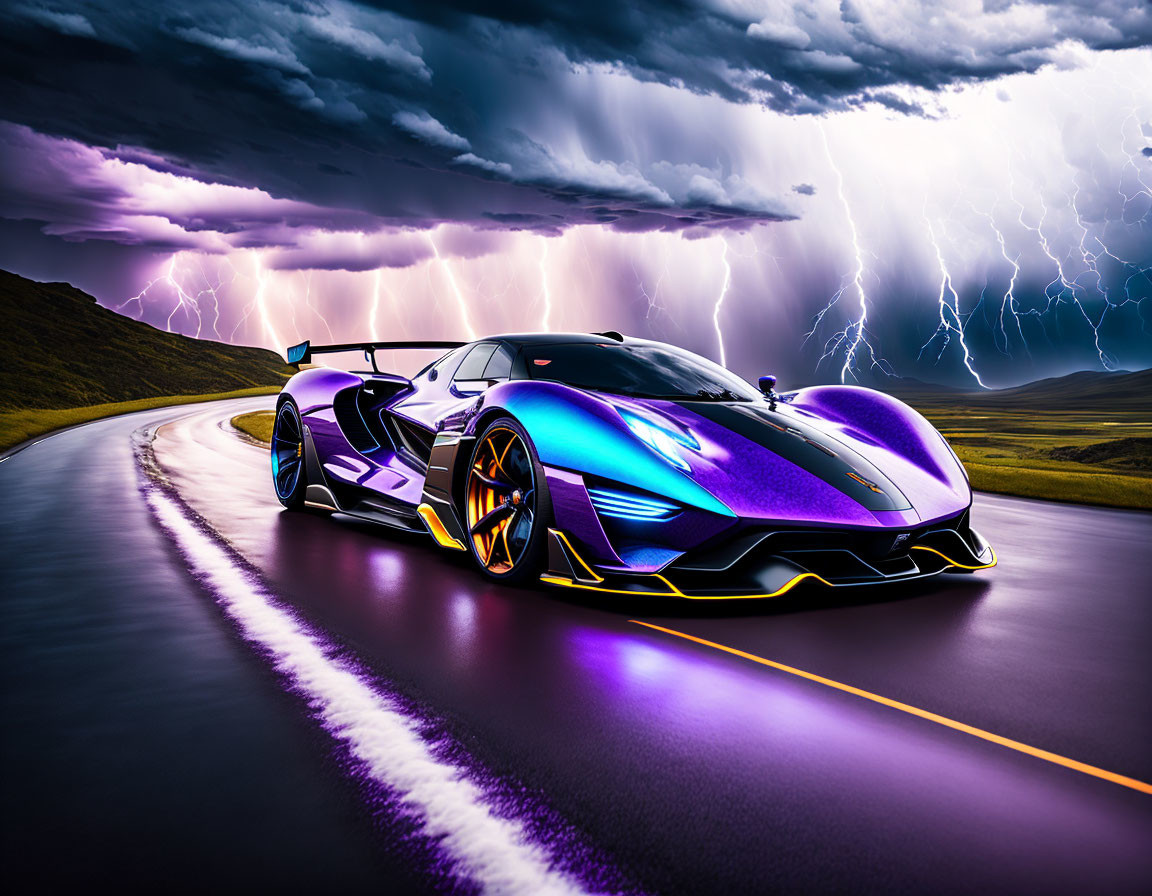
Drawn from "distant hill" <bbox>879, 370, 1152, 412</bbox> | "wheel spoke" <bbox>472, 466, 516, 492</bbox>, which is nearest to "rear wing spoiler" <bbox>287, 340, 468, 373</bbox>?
"wheel spoke" <bbox>472, 466, 516, 492</bbox>

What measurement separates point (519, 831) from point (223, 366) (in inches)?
7751

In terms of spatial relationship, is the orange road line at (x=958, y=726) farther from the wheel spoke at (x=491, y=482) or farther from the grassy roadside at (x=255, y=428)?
the grassy roadside at (x=255, y=428)

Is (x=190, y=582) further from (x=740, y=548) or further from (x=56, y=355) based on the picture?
(x=56, y=355)

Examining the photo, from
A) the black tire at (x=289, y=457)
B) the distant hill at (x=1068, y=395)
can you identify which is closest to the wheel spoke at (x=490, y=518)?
the black tire at (x=289, y=457)

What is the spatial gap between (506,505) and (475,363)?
1546mm

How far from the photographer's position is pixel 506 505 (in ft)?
16.2

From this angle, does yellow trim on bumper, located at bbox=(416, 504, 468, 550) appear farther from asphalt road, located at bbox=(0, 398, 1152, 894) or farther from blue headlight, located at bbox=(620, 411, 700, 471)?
blue headlight, located at bbox=(620, 411, 700, 471)

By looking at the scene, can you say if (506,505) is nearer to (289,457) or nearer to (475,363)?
(475,363)

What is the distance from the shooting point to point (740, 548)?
3.99 m

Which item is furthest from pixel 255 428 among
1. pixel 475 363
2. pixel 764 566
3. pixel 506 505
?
pixel 764 566

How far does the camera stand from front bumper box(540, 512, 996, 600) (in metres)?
3.98

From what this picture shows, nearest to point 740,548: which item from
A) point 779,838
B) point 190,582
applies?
point 779,838

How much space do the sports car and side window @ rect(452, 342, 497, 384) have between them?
2 cm

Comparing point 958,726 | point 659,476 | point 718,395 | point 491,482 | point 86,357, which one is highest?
point 86,357
